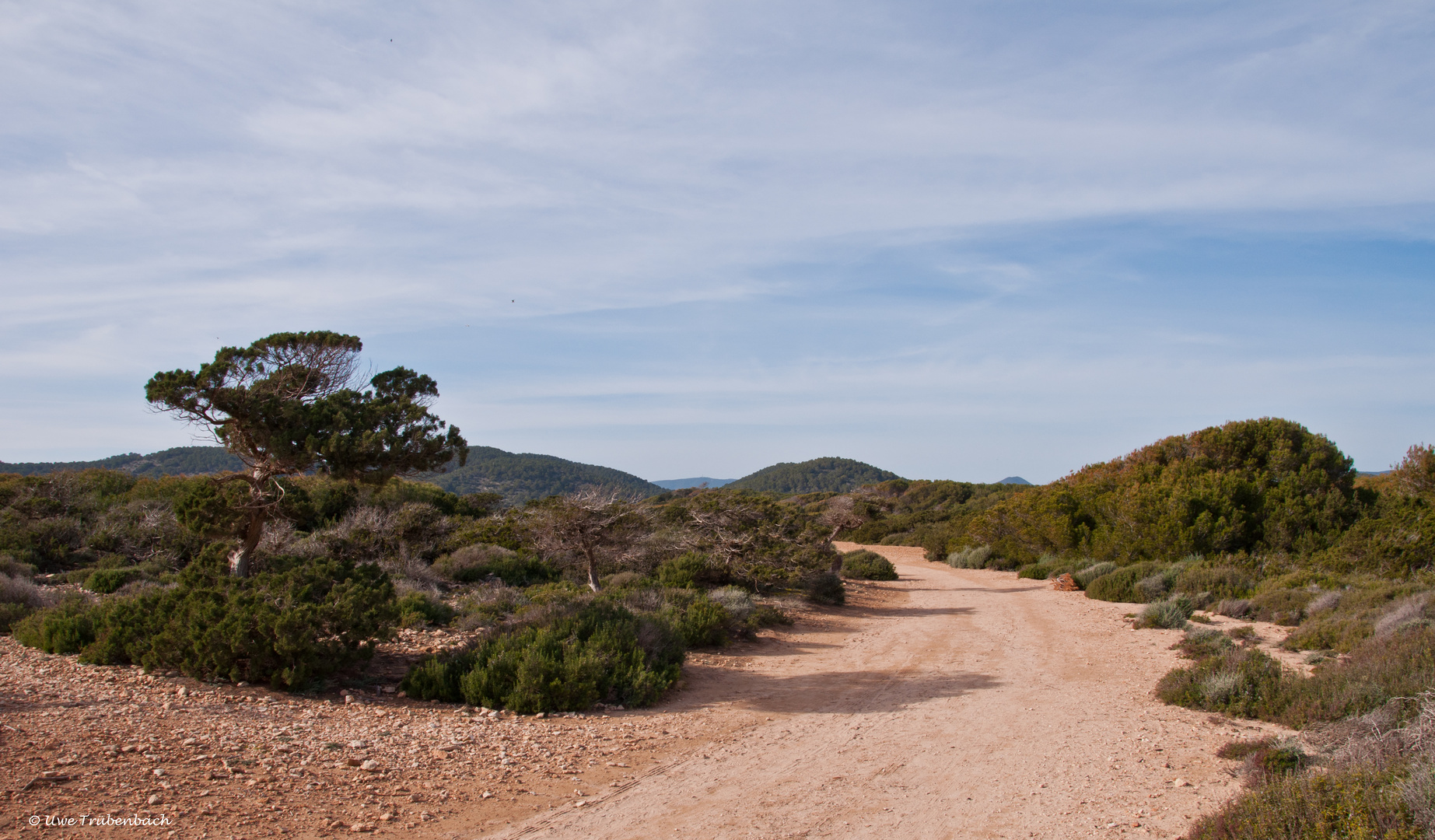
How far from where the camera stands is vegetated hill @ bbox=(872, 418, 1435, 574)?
1731 centimetres

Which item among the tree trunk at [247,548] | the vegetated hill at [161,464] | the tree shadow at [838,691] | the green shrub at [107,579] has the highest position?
the vegetated hill at [161,464]

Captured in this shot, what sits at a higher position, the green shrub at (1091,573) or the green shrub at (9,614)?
the green shrub at (9,614)

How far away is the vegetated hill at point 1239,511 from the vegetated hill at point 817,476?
61.8 meters

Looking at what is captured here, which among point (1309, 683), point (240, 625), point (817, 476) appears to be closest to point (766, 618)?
point (1309, 683)

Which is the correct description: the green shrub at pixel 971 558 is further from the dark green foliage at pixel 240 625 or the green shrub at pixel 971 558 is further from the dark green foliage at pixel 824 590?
the dark green foliage at pixel 240 625

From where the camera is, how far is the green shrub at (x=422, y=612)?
1043 cm

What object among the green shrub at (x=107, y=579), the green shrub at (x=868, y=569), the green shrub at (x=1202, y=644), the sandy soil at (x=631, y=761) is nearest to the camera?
the sandy soil at (x=631, y=761)

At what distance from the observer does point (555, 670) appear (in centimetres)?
757

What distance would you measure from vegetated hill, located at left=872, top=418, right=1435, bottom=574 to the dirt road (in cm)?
918

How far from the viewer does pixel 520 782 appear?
5551 millimetres

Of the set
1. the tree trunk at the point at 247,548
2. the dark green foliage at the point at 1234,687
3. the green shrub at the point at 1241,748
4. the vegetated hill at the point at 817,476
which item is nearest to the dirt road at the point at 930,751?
the green shrub at the point at 1241,748

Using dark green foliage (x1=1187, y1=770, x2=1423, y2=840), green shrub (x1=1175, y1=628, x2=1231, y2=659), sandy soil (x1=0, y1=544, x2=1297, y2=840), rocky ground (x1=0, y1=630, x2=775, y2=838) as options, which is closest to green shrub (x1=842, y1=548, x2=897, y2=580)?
green shrub (x1=1175, y1=628, x2=1231, y2=659)

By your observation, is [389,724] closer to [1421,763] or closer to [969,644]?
[1421,763]

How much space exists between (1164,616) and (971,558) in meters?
16.2
